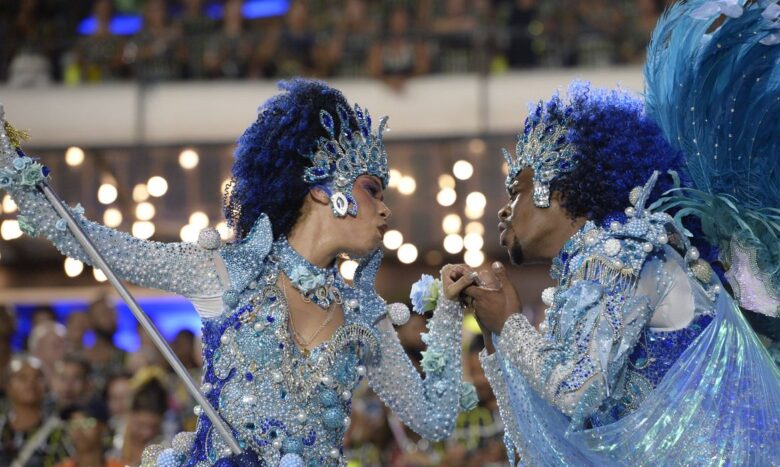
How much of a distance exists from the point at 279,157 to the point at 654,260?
106 cm

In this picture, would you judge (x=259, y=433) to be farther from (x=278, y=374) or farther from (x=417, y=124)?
(x=417, y=124)

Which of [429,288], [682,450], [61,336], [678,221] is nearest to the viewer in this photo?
[682,450]

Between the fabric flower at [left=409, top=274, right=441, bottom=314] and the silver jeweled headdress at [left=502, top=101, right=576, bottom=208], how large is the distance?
1.47 ft

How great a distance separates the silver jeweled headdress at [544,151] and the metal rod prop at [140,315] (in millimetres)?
1097

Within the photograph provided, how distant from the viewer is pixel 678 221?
3.61m

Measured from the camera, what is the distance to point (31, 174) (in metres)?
3.39

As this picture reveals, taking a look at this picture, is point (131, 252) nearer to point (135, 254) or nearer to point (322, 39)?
point (135, 254)

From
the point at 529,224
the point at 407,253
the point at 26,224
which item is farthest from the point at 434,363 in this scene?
the point at 407,253

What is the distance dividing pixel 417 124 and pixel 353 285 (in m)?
5.44

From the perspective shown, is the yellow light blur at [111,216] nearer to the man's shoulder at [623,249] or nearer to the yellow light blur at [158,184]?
the yellow light blur at [158,184]

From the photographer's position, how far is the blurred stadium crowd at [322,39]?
9.16 metres

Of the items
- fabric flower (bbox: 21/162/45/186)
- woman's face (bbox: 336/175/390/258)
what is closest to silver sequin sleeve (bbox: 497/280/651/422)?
woman's face (bbox: 336/175/390/258)

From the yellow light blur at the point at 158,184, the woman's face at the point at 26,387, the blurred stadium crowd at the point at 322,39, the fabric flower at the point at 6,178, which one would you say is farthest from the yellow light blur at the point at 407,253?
the fabric flower at the point at 6,178

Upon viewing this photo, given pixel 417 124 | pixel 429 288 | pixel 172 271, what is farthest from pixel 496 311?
pixel 417 124
